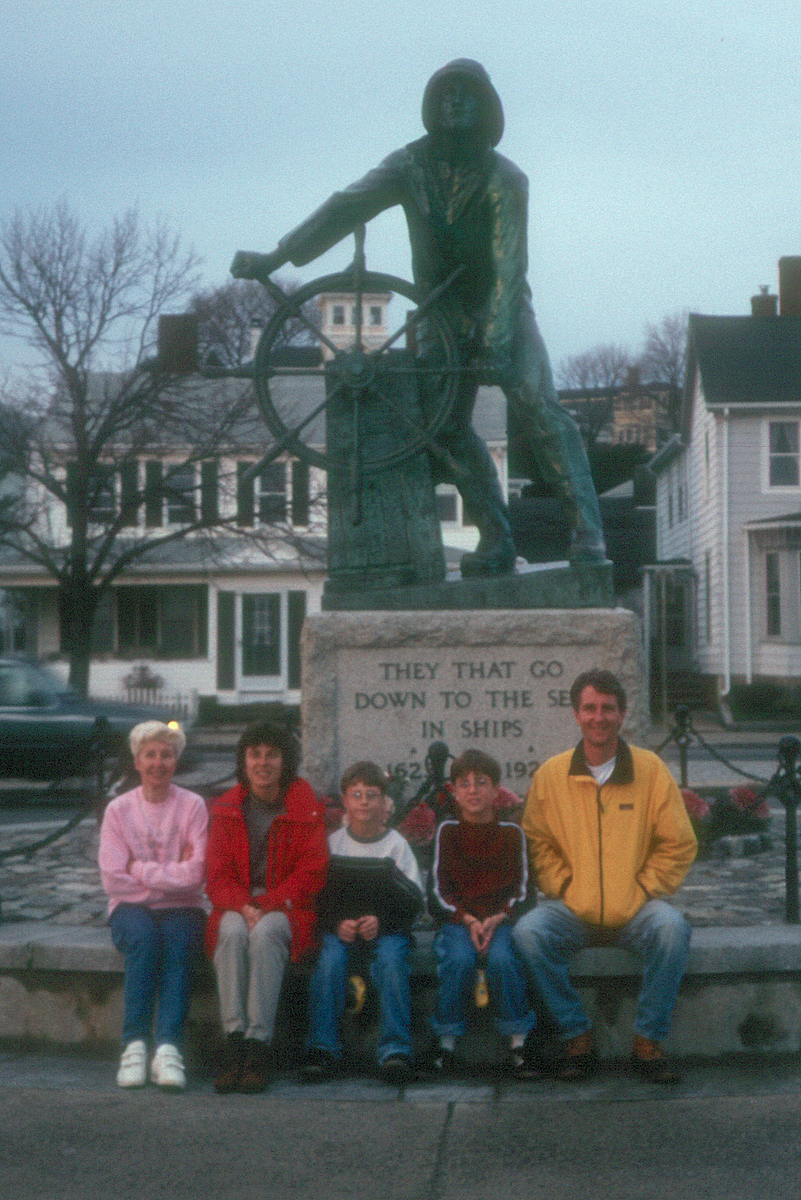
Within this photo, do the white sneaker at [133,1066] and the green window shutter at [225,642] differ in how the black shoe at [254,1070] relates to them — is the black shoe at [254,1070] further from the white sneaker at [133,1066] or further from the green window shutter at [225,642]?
the green window shutter at [225,642]

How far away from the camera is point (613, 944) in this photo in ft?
18.5

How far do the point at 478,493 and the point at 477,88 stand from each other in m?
2.03

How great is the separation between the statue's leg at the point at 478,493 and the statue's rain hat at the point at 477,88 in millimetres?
1307

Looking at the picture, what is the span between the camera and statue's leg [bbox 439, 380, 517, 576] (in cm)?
796

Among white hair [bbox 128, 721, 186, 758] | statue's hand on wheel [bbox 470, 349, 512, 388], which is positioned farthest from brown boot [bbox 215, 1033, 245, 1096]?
statue's hand on wheel [bbox 470, 349, 512, 388]

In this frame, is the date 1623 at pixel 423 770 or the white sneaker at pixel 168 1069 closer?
the white sneaker at pixel 168 1069

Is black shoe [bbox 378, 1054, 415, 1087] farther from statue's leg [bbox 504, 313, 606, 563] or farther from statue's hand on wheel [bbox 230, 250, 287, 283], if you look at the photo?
statue's hand on wheel [bbox 230, 250, 287, 283]

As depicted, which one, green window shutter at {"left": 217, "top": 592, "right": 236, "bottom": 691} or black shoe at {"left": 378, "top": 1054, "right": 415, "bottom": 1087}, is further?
green window shutter at {"left": 217, "top": 592, "right": 236, "bottom": 691}

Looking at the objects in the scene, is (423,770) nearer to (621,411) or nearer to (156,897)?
(156,897)

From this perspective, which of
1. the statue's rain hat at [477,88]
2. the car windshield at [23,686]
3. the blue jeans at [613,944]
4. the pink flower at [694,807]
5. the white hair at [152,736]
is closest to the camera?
the blue jeans at [613,944]

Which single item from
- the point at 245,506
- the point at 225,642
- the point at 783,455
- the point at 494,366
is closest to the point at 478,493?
the point at 494,366

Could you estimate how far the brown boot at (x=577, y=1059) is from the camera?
5344 millimetres

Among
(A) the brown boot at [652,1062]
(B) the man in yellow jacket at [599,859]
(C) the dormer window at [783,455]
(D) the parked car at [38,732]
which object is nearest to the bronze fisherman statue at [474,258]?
(B) the man in yellow jacket at [599,859]

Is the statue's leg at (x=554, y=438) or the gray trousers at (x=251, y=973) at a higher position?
the statue's leg at (x=554, y=438)
